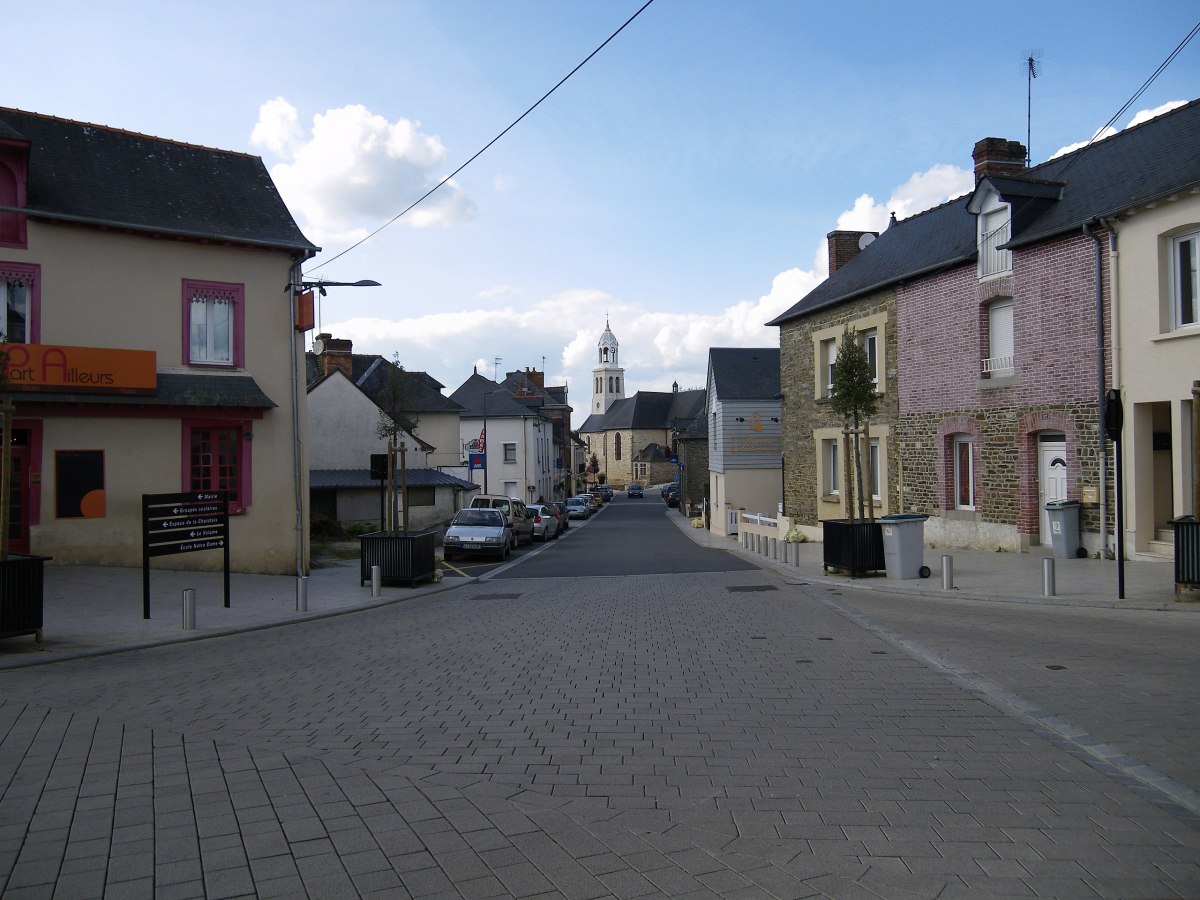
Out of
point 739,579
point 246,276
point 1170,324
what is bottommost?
point 739,579

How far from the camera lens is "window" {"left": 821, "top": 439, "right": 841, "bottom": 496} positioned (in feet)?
88.4

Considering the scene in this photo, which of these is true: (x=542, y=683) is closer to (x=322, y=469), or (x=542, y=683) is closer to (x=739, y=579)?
(x=739, y=579)

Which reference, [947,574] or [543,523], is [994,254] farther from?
[543,523]

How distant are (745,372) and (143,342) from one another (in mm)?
26982

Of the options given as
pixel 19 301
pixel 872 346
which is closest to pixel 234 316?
pixel 19 301

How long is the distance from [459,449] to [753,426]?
14979mm

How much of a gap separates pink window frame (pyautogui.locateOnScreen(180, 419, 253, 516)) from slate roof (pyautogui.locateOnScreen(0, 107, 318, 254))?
369 centimetres

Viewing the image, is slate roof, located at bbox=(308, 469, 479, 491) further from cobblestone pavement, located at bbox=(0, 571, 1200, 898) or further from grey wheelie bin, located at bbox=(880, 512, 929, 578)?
cobblestone pavement, located at bbox=(0, 571, 1200, 898)

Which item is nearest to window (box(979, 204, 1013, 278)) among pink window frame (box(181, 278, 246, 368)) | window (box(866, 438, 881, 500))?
window (box(866, 438, 881, 500))

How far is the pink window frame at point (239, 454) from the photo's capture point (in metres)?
17.9

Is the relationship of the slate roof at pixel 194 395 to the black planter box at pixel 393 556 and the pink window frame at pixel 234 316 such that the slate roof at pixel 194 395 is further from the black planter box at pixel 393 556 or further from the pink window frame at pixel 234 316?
the black planter box at pixel 393 556

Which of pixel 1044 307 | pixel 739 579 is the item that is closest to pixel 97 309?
pixel 739 579

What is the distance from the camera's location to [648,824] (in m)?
4.84

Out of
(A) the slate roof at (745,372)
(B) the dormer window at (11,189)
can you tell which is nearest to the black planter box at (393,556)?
(B) the dormer window at (11,189)
